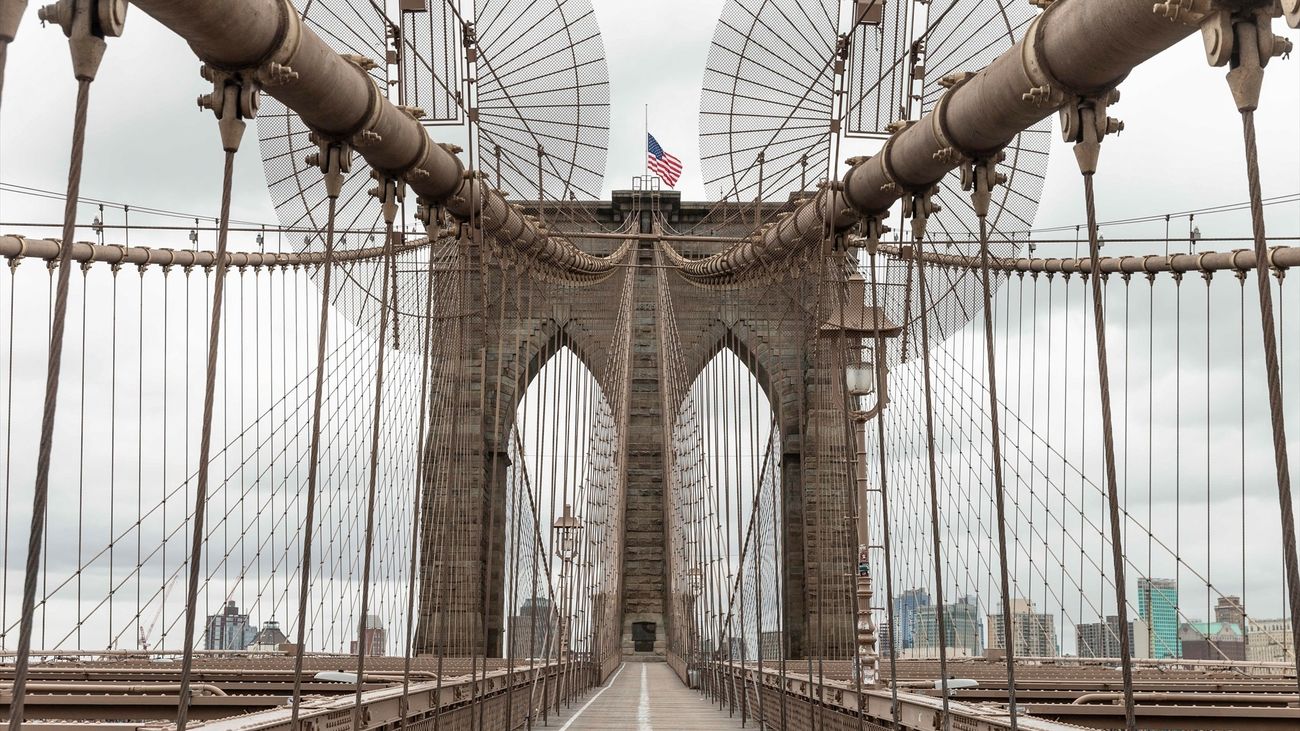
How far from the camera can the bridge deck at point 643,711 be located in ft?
42.2

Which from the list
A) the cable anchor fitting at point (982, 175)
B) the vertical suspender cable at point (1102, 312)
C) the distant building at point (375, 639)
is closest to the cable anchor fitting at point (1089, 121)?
the vertical suspender cable at point (1102, 312)

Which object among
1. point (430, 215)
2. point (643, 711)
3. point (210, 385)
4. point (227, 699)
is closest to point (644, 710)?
point (643, 711)

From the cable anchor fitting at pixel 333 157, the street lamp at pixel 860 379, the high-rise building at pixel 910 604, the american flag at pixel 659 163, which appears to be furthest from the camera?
the american flag at pixel 659 163

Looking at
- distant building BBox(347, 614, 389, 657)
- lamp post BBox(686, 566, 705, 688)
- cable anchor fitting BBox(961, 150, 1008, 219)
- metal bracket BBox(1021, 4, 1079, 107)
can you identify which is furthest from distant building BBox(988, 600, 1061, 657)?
metal bracket BBox(1021, 4, 1079, 107)

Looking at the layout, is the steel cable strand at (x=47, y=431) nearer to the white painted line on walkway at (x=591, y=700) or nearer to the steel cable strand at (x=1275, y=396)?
the steel cable strand at (x=1275, y=396)

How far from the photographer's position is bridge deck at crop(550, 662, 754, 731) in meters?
12.9

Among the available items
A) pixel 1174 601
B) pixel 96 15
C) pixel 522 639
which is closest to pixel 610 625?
pixel 522 639

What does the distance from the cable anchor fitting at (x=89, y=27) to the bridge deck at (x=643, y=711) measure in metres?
9.40

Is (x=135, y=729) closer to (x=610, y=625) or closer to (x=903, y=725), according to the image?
(x=903, y=725)

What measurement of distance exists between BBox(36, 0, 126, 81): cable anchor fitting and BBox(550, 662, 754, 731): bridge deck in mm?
9397

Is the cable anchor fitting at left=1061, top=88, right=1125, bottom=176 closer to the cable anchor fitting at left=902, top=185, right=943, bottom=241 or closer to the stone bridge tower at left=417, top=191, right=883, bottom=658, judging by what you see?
the cable anchor fitting at left=902, top=185, right=943, bottom=241

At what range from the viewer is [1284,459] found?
3.60 meters

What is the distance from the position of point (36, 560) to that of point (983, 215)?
13.8ft

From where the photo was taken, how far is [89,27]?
3805 mm
